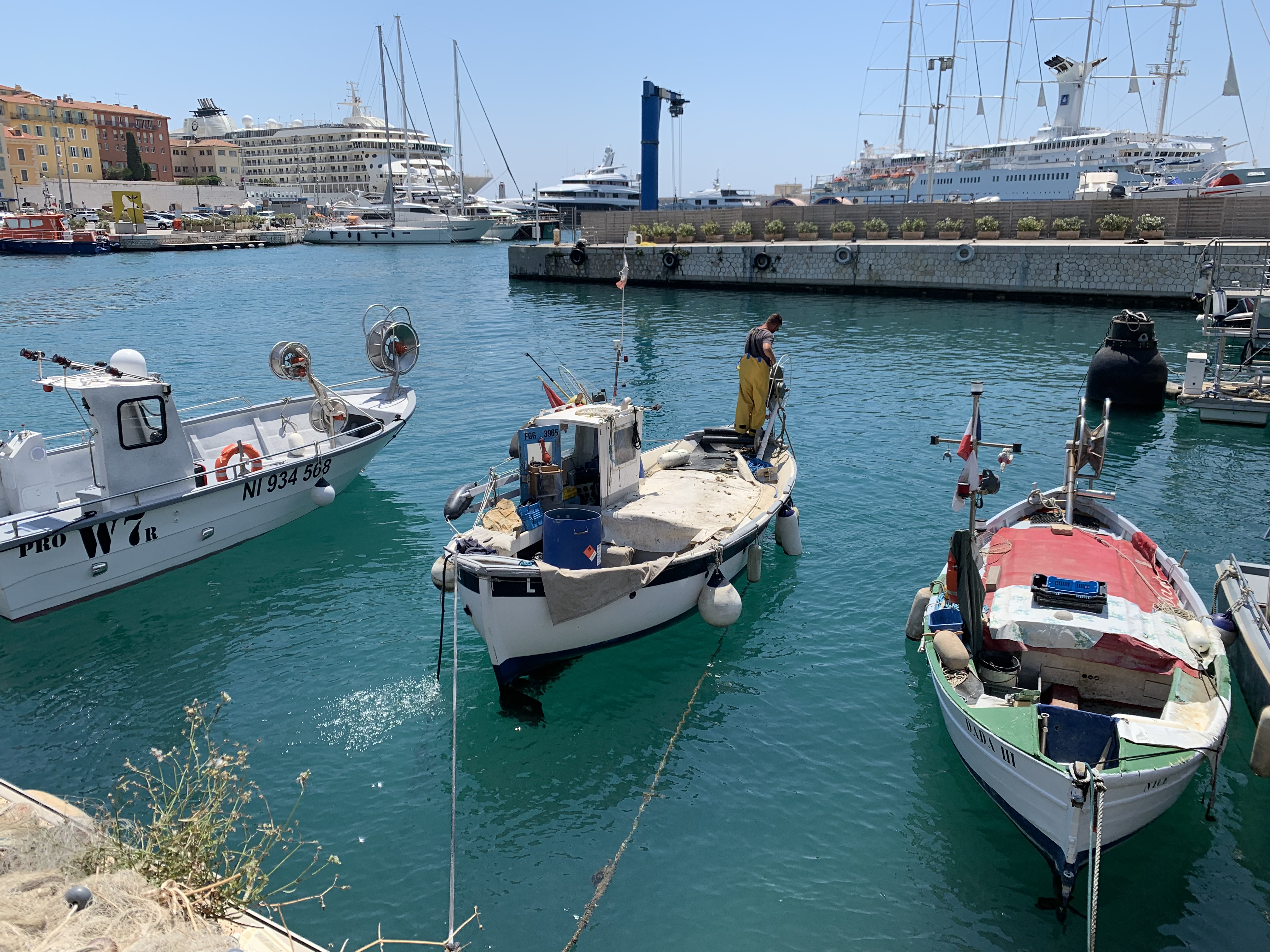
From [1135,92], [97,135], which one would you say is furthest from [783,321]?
[97,135]

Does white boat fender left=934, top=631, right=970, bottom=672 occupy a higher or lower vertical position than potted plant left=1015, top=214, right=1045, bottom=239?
lower

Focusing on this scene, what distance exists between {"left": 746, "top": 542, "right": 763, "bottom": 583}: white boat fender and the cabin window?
9.13 m

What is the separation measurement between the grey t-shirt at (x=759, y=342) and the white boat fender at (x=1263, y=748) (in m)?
8.83

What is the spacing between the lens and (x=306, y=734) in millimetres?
9852

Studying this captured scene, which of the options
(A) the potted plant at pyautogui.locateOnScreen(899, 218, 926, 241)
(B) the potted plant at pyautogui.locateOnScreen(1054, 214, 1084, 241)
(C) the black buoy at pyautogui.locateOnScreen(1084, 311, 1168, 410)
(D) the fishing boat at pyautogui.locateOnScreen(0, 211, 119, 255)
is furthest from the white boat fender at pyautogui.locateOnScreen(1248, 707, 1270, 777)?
(D) the fishing boat at pyautogui.locateOnScreen(0, 211, 119, 255)

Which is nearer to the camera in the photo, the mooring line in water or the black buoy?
the mooring line in water

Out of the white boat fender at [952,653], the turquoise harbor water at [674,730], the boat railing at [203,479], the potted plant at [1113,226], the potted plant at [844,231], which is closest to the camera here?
the turquoise harbor water at [674,730]

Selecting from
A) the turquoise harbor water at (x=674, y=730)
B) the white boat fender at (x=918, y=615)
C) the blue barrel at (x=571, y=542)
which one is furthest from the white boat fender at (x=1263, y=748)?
the blue barrel at (x=571, y=542)

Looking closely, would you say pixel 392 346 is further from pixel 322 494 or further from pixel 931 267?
pixel 931 267

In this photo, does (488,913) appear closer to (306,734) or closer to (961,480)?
(306,734)

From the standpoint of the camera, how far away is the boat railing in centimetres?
1214

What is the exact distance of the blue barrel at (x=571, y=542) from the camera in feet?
34.2

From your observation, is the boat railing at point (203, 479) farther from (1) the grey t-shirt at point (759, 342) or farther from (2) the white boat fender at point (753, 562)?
(2) the white boat fender at point (753, 562)

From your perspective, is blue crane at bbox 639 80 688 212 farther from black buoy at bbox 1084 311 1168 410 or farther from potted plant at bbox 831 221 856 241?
black buoy at bbox 1084 311 1168 410
